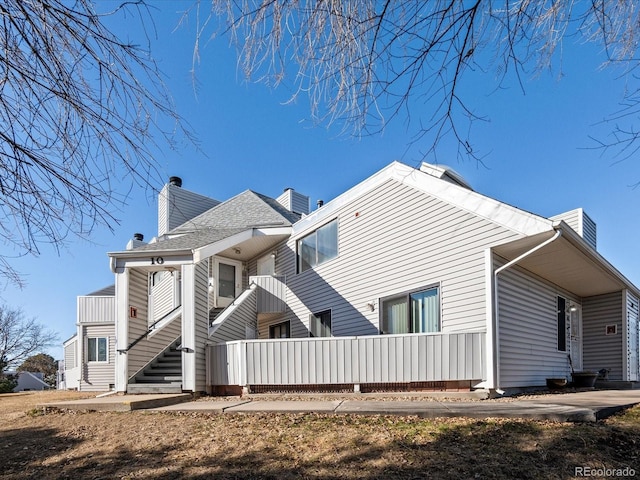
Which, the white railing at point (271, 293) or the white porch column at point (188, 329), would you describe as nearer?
the white porch column at point (188, 329)

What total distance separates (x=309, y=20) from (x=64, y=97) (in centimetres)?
164

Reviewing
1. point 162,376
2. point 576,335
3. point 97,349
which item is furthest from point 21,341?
point 576,335

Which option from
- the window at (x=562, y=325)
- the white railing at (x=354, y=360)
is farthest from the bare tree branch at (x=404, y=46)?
the window at (x=562, y=325)

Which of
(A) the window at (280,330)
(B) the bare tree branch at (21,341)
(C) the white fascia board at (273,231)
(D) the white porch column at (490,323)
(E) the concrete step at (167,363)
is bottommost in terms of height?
(B) the bare tree branch at (21,341)

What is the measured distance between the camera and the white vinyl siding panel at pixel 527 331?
792 cm

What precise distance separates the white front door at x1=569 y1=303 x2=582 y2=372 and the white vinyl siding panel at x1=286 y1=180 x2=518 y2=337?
5110 mm

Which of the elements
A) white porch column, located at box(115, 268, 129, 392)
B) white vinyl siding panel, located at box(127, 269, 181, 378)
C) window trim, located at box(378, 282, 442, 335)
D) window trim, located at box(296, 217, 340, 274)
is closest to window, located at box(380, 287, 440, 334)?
window trim, located at box(378, 282, 442, 335)

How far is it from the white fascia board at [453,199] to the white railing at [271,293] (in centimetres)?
277

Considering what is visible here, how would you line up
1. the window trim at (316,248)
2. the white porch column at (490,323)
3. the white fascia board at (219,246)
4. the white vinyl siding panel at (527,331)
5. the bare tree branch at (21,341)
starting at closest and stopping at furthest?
the white porch column at (490,323) < the white vinyl siding panel at (527,331) < the white fascia board at (219,246) < the window trim at (316,248) < the bare tree branch at (21,341)

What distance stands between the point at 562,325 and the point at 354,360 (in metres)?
6.04

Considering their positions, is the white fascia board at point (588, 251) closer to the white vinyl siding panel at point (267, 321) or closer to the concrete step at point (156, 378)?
the concrete step at point (156, 378)

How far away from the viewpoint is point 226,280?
14.5 m

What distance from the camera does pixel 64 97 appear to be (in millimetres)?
2648

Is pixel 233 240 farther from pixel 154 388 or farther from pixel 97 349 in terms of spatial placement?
pixel 97 349
